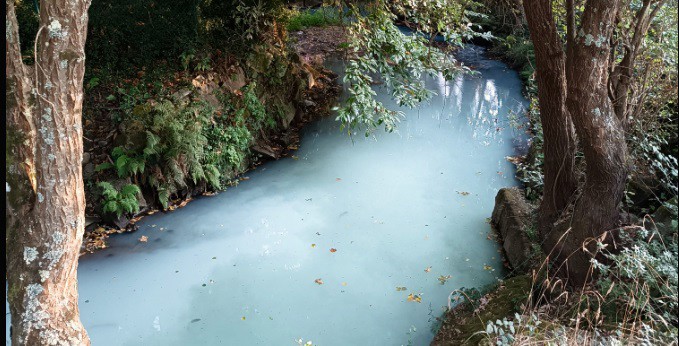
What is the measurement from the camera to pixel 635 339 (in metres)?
2.99

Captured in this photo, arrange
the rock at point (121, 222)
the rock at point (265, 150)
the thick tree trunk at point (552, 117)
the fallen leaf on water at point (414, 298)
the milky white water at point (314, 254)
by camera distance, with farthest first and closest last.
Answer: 1. the rock at point (265, 150)
2. the rock at point (121, 222)
3. the fallen leaf on water at point (414, 298)
4. the milky white water at point (314, 254)
5. the thick tree trunk at point (552, 117)

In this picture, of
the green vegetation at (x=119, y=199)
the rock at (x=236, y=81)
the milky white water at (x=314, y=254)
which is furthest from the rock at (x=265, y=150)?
the green vegetation at (x=119, y=199)

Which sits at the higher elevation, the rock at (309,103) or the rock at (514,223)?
the rock at (309,103)

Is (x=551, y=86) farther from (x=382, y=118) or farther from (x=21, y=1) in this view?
(x=21, y=1)

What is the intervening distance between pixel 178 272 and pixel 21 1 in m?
4.42

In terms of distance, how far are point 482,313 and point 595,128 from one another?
1775 mm

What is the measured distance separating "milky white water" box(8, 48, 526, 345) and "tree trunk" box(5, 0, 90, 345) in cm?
164

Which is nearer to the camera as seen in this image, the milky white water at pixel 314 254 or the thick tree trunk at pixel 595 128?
the thick tree trunk at pixel 595 128

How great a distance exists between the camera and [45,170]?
3123mm

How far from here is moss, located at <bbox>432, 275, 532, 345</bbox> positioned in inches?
167

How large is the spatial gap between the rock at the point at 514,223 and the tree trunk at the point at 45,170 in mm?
4138

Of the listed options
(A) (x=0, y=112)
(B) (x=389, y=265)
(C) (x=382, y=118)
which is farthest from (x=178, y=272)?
(A) (x=0, y=112)

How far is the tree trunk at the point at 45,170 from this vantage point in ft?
9.89

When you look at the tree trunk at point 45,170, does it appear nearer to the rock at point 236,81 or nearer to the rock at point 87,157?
the rock at point 87,157
